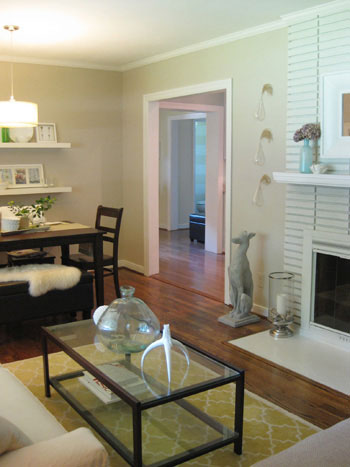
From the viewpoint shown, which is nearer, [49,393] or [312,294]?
[49,393]

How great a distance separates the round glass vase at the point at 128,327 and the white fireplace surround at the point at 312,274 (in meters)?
1.75

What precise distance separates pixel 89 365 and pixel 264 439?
3.21 ft

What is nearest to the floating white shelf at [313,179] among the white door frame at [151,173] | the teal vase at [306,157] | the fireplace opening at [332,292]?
→ the teal vase at [306,157]

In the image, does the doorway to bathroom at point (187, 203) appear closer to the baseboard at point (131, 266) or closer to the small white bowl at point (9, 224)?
the baseboard at point (131, 266)

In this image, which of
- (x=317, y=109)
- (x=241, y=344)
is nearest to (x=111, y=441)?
(x=241, y=344)

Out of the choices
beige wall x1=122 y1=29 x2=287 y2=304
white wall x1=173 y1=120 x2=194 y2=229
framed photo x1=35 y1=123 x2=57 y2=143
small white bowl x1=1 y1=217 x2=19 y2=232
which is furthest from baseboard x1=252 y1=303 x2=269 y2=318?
white wall x1=173 y1=120 x2=194 y2=229

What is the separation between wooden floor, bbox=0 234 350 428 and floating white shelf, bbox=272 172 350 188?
1.26 meters

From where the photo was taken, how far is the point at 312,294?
4246 mm

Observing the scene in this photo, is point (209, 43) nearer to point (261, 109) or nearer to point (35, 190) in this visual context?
point (261, 109)

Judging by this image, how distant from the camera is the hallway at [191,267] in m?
5.88

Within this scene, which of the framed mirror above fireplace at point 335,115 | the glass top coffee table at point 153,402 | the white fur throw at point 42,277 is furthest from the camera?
the white fur throw at point 42,277

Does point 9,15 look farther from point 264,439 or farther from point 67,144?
point 264,439

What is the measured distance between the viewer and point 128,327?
282 cm

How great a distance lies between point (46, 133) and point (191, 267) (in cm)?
241
